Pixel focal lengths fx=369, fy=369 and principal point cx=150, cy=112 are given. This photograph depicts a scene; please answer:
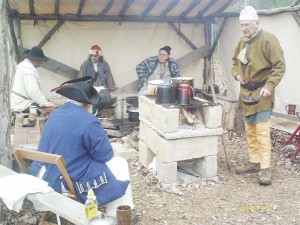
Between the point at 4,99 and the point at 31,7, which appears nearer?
the point at 4,99

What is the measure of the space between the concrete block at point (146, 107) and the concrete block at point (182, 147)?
0.36 meters

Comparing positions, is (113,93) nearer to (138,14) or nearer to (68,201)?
(138,14)

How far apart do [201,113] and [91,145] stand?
2208mm

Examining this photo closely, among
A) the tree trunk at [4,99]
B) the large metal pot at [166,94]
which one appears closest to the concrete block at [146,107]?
the large metal pot at [166,94]

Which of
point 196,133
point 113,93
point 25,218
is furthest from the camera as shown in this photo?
point 113,93

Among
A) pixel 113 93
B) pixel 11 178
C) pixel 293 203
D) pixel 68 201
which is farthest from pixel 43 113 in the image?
pixel 293 203

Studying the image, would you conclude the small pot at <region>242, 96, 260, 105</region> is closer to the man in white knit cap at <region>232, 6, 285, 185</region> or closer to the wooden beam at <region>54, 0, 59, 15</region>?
the man in white knit cap at <region>232, 6, 285, 185</region>

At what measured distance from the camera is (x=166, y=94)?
4.88 metres

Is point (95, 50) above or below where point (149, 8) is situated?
below

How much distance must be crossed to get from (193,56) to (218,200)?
5369 mm

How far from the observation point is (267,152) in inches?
190

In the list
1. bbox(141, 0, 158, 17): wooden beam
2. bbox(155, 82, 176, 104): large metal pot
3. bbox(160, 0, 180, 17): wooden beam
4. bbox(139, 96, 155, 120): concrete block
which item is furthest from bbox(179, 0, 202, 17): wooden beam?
bbox(155, 82, 176, 104): large metal pot

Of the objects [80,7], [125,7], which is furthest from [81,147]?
[125,7]

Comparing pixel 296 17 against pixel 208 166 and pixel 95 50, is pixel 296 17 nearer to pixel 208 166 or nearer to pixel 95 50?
pixel 208 166
